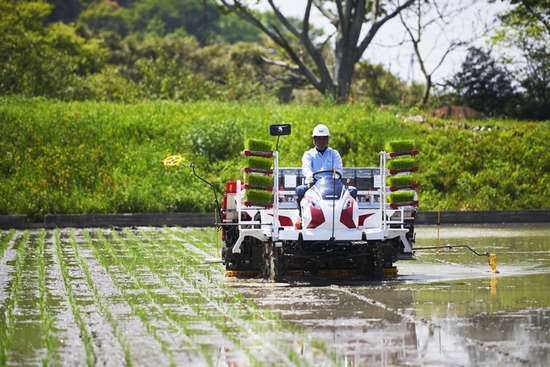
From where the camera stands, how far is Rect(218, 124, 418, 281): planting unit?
1390cm

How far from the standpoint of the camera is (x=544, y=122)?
3828 centimetres

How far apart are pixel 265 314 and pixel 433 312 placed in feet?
5.74

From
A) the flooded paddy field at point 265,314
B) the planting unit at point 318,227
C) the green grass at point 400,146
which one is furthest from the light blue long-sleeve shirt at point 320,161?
the flooded paddy field at point 265,314

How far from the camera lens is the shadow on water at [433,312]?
871 cm

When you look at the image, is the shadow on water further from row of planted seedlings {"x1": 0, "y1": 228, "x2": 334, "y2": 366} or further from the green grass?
the green grass

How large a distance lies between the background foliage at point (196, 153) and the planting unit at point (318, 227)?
14940mm

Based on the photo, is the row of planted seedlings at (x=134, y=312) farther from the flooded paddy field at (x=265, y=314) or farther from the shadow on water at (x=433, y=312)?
the shadow on water at (x=433, y=312)

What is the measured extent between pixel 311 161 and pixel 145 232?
11.3 meters

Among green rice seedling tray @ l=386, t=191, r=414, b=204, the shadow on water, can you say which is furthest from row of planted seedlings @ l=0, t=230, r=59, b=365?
green rice seedling tray @ l=386, t=191, r=414, b=204

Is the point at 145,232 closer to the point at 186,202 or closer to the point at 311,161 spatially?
the point at 186,202

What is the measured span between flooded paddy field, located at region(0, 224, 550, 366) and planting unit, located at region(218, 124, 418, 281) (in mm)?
389

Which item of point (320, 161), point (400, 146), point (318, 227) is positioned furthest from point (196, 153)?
point (318, 227)

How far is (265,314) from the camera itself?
11078 millimetres

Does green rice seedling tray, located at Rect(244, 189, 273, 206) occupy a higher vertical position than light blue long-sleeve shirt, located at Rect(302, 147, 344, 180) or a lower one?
lower
